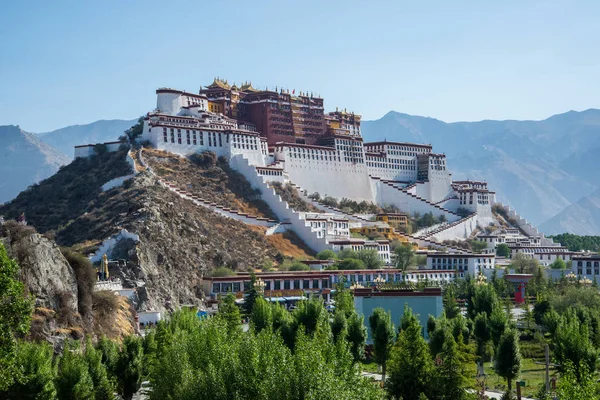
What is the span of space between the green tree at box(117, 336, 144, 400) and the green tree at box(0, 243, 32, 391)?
1171cm

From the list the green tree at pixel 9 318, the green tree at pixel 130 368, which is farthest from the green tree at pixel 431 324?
the green tree at pixel 9 318

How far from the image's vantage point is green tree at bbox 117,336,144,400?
40.3 m

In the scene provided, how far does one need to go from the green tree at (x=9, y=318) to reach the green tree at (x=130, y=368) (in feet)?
38.4

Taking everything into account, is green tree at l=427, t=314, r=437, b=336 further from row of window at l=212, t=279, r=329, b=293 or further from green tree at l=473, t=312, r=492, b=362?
row of window at l=212, t=279, r=329, b=293


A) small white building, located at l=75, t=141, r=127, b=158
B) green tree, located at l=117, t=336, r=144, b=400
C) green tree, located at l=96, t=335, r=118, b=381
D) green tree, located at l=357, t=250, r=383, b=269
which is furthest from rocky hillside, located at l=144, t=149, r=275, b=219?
green tree, located at l=117, t=336, r=144, b=400

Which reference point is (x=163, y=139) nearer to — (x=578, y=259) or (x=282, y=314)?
(x=578, y=259)

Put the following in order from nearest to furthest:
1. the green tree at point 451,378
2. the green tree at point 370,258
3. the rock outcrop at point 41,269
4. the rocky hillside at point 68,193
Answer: the green tree at point 451,378, the rock outcrop at point 41,269, the green tree at point 370,258, the rocky hillside at point 68,193

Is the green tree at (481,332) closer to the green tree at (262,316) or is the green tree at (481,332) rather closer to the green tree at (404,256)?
the green tree at (262,316)

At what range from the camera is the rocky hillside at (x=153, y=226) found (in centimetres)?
6906

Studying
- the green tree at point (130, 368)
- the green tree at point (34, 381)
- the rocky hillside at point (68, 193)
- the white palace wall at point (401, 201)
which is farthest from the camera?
the white palace wall at point (401, 201)

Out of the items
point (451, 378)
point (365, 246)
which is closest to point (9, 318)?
point (451, 378)

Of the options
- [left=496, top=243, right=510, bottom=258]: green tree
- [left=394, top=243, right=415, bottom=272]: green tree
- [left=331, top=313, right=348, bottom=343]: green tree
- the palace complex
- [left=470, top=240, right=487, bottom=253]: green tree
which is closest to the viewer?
[left=331, top=313, right=348, bottom=343]: green tree

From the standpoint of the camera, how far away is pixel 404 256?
292 ft

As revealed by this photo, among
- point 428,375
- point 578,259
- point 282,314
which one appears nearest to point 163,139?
point 578,259
